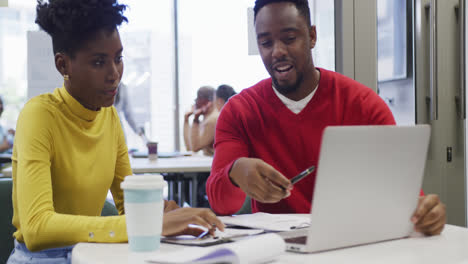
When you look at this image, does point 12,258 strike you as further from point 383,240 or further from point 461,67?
point 461,67

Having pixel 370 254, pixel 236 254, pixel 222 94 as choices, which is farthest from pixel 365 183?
pixel 222 94

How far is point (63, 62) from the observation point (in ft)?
4.88

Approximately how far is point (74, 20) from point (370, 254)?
1020 mm

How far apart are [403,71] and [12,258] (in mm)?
2175

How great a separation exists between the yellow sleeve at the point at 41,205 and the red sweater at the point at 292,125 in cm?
57

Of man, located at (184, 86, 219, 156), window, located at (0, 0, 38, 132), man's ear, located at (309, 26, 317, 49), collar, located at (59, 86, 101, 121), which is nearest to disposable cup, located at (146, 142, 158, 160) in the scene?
man, located at (184, 86, 219, 156)

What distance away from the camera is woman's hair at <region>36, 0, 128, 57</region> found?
4.68 ft

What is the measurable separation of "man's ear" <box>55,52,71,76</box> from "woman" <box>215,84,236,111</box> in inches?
165

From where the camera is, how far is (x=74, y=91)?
4.89ft

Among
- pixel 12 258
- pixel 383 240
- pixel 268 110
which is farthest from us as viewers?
pixel 268 110

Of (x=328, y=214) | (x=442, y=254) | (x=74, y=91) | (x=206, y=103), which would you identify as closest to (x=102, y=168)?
(x=74, y=91)

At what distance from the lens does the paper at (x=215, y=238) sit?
43.1 inches

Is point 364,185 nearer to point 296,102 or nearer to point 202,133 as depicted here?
point 296,102

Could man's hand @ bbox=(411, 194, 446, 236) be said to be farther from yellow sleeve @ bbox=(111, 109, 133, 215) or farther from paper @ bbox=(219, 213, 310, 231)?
yellow sleeve @ bbox=(111, 109, 133, 215)
